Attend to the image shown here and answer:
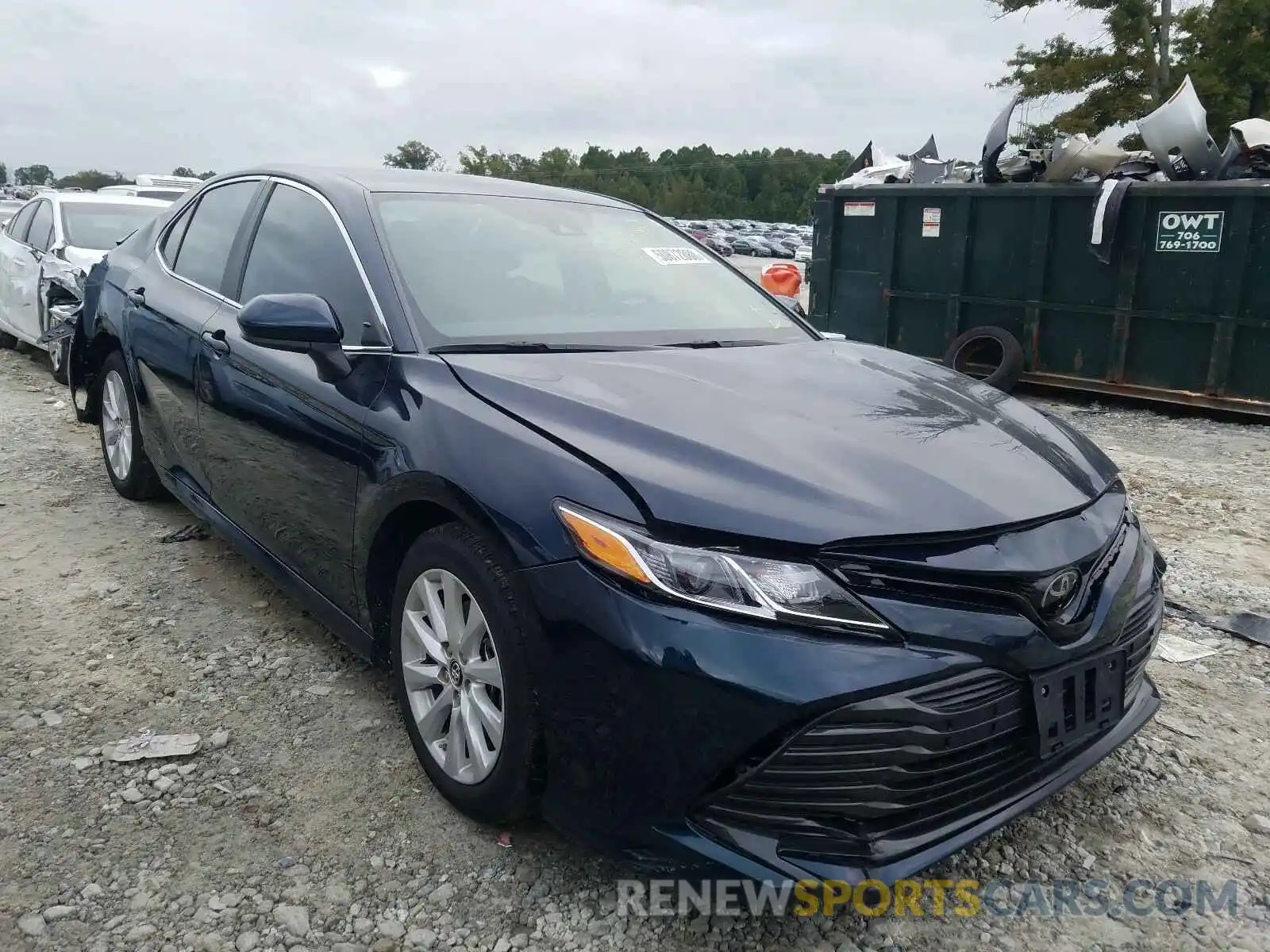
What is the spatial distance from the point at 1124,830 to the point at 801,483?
1.33 meters

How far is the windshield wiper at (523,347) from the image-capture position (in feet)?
8.80

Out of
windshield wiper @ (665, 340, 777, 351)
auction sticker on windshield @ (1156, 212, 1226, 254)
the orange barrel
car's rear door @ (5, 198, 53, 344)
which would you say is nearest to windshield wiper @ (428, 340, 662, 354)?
windshield wiper @ (665, 340, 777, 351)

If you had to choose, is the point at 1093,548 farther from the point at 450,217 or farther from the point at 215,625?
the point at 215,625

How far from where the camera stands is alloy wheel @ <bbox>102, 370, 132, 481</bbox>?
4.68 meters

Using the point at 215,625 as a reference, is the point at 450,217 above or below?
above

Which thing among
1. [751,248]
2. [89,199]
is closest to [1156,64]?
[89,199]

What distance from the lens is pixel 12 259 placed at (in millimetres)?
9250

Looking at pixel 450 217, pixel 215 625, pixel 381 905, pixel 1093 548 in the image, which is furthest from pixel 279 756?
pixel 1093 548

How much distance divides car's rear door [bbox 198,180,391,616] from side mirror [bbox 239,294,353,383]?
0.13 ft

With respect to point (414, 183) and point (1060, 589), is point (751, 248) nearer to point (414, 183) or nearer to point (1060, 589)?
point (414, 183)

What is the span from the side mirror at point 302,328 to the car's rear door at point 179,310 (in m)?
1.03

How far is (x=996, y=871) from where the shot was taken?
237cm

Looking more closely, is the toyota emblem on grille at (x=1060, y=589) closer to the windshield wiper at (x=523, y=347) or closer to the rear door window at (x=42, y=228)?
the windshield wiper at (x=523, y=347)

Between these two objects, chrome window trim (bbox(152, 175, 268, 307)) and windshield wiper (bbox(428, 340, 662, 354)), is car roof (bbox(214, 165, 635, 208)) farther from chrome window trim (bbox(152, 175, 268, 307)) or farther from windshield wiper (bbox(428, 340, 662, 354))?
windshield wiper (bbox(428, 340, 662, 354))
